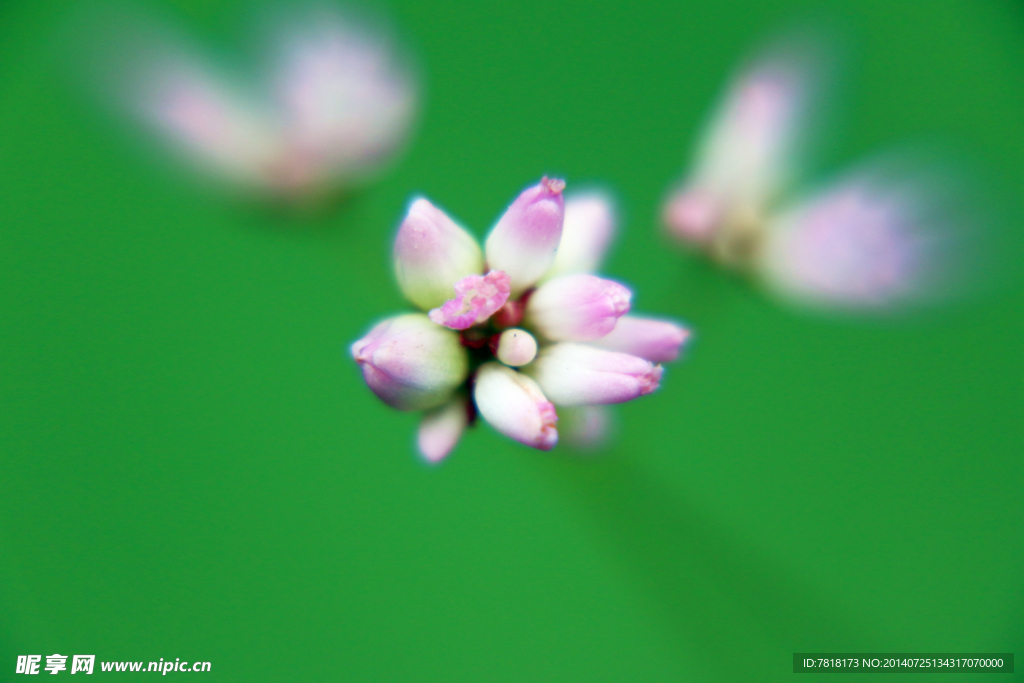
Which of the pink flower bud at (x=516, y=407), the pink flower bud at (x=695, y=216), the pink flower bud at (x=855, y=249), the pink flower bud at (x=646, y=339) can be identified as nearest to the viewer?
the pink flower bud at (x=516, y=407)

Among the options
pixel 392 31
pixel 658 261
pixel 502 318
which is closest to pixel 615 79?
pixel 658 261

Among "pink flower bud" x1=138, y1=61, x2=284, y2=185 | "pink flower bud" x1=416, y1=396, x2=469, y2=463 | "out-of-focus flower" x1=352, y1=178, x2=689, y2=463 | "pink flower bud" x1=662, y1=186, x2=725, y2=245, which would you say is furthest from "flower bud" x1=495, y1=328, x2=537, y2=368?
"pink flower bud" x1=138, y1=61, x2=284, y2=185

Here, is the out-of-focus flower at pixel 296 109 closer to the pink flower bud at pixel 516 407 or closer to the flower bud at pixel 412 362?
the flower bud at pixel 412 362

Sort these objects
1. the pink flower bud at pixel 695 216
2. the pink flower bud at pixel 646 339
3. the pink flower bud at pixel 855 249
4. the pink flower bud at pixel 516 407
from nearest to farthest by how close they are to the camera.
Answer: the pink flower bud at pixel 516 407 → the pink flower bud at pixel 646 339 → the pink flower bud at pixel 855 249 → the pink flower bud at pixel 695 216

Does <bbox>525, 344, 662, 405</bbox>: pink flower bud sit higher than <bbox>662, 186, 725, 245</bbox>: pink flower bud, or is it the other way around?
<bbox>662, 186, 725, 245</bbox>: pink flower bud

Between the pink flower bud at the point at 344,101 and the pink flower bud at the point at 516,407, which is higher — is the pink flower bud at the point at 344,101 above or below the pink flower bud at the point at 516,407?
above

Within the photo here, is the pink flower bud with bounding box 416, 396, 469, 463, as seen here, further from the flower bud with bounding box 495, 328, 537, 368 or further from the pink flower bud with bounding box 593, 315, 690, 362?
the pink flower bud with bounding box 593, 315, 690, 362

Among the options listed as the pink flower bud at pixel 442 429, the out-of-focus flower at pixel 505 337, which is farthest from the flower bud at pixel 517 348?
the pink flower bud at pixel 442 429
